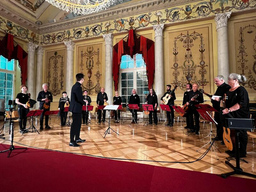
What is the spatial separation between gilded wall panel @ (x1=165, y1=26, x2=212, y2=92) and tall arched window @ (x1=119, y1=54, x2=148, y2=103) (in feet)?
4.61

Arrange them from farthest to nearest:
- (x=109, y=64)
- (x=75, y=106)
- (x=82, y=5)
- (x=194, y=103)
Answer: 1. (x=109, y=64)
2. (x=194, y=103)
3. (x=82, y=5)
4. (x=75, y=106)

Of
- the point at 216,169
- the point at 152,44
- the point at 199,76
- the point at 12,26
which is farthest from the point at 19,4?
the point at 216,169

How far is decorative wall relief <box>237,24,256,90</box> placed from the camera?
6725mm

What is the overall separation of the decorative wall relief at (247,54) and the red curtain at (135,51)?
3.85 metres

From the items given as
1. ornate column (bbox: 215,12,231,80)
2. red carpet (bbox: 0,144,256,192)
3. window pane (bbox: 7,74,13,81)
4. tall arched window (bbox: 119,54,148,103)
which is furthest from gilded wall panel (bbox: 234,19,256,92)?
window pane (bbox: 7,74,13,81)

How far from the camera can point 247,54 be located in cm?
685

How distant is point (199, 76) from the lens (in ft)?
24.5

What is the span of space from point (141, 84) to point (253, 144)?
5.88 meters

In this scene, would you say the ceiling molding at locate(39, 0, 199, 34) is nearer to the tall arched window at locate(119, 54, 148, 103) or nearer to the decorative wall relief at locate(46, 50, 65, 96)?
the decorative wall relief at locate(46, 50, 65, 96)

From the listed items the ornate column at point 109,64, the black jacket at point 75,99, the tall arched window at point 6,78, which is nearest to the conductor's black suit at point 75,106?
the black jacket at point 75,99

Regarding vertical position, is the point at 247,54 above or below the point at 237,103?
above

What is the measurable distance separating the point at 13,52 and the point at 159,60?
8348 millimetres

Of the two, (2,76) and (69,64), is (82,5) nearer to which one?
(69,64)

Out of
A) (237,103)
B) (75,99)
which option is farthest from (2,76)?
(237,103)
